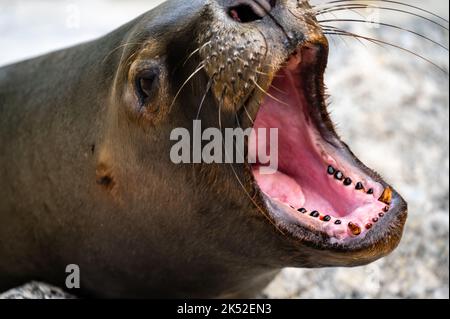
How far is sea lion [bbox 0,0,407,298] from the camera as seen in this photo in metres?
3.39

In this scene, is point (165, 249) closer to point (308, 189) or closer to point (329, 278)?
point (308, 189)

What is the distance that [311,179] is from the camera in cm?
370

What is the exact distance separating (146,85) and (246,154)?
22.1 inches

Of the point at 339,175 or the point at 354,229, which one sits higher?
the point at 339,175

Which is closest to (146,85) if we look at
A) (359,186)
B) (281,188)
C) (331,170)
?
(281,188)

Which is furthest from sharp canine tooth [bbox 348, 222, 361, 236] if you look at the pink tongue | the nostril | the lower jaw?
the nostril

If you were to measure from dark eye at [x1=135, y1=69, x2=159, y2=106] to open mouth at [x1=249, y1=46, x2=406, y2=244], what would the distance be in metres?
0.48

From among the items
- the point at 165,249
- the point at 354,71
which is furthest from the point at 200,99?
the point at 354,71

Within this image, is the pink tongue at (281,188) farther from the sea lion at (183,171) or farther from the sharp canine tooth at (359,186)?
the sharp canine tooth at (359,186)

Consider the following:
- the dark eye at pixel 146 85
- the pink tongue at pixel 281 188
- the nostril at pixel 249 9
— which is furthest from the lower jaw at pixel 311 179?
the dark eye at pixel 146 85

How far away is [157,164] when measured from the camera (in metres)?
3.70

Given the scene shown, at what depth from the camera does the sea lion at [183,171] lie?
3387mm

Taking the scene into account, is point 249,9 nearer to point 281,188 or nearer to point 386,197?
point 281,188

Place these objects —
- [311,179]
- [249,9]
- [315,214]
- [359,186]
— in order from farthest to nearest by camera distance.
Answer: [311,179] < [359,186] < [315,214] < [249,9]
